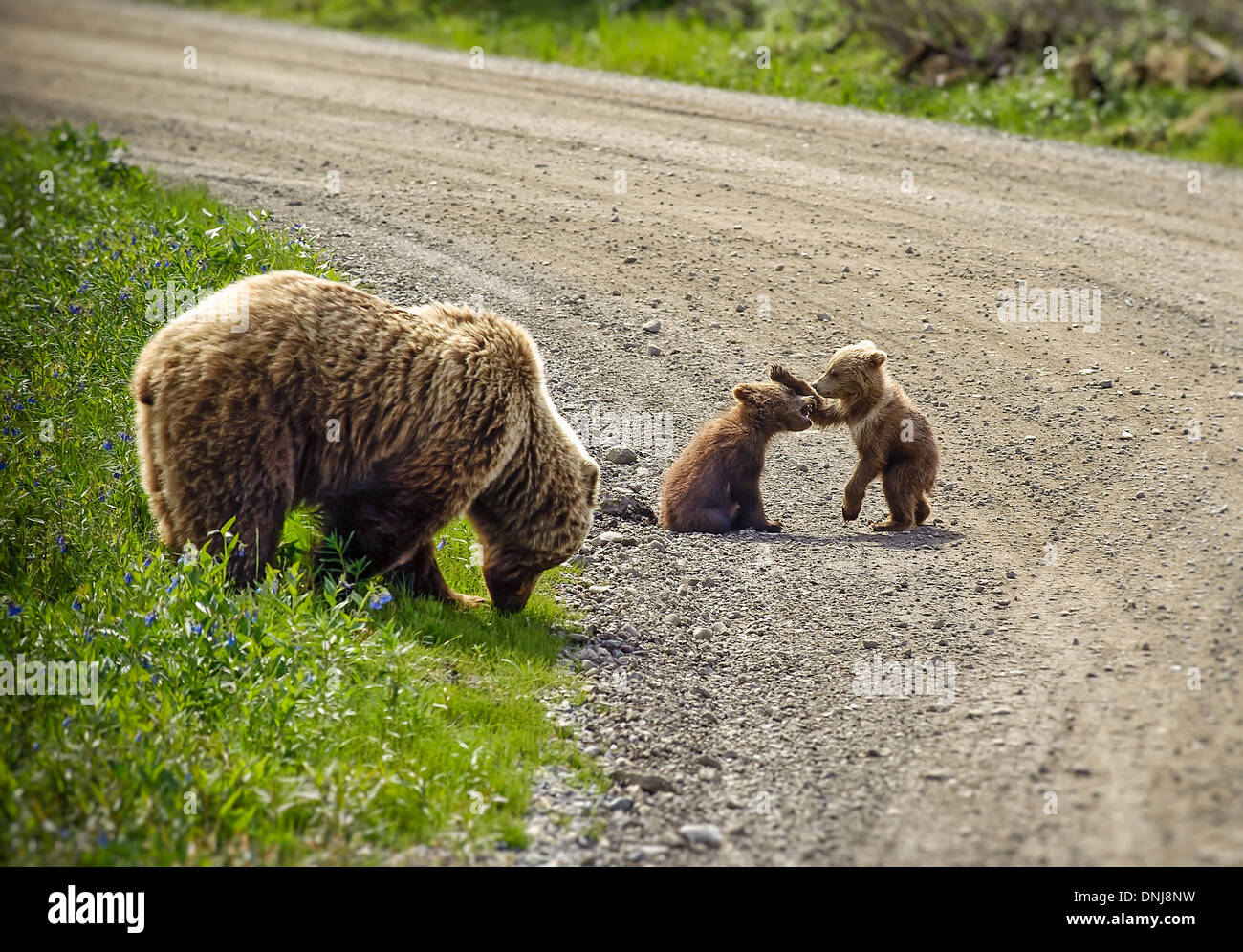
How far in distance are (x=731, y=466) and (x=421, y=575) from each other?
224cm

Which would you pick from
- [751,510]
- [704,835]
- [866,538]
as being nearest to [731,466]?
[751,510]

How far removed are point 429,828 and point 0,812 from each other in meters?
1.48

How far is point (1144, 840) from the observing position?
409cm

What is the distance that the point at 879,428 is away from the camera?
777 centimetres

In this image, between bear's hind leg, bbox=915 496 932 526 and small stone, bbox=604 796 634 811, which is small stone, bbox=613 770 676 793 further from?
bear's hind leg, bbox=915 496 932 526

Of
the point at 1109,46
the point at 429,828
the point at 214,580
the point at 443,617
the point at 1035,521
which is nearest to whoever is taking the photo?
the point at 429,828

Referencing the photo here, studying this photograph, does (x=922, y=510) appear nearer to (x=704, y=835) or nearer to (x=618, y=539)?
(x=618, y=539)

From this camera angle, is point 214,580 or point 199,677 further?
point 214,580

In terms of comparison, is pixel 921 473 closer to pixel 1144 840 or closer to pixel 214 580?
pixel 1144 840

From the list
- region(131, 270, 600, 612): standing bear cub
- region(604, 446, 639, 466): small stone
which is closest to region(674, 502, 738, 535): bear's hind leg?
region(604, 446, 639, 466): small stone

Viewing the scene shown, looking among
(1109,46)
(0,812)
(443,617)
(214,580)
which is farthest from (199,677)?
(1109,46)

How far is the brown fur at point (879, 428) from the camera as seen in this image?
7.64 metres

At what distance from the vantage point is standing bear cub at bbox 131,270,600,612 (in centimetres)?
562

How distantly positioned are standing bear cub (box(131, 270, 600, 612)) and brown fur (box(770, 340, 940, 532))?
2243 mm
